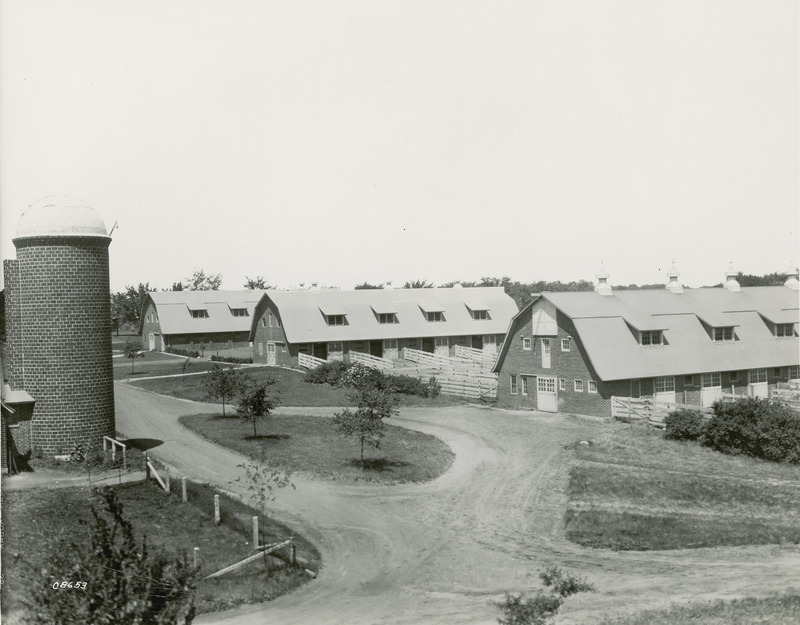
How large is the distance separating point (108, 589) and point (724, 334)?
37623mm

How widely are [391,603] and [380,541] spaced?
356 cm

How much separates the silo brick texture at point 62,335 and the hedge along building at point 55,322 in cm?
2

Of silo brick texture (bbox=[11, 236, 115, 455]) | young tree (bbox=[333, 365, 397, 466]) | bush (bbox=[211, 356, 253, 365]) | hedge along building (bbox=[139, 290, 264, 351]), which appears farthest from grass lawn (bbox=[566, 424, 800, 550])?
hedge along building (bbox=[139, 290, 264, 351])

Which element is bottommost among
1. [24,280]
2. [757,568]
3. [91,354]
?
[757,568]

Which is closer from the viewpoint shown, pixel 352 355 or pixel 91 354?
pixel 91 354

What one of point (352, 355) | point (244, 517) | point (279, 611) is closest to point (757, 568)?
point (279, 611)

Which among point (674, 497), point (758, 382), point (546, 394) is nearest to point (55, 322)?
point (674, 497)

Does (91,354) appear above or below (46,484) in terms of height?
above

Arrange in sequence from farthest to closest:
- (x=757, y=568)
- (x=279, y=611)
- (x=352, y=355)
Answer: (x=352, y=355), (x=757, y=568), (x=279, y=611)

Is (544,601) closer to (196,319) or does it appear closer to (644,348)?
(644,348)

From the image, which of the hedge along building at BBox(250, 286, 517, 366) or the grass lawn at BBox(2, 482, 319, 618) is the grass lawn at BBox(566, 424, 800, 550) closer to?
the grass lawn at BBox(2, 482, 319, 618)

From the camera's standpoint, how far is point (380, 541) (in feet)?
57.1

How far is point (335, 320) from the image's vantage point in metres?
54.5

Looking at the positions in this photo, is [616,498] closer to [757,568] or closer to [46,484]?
[757,568]
